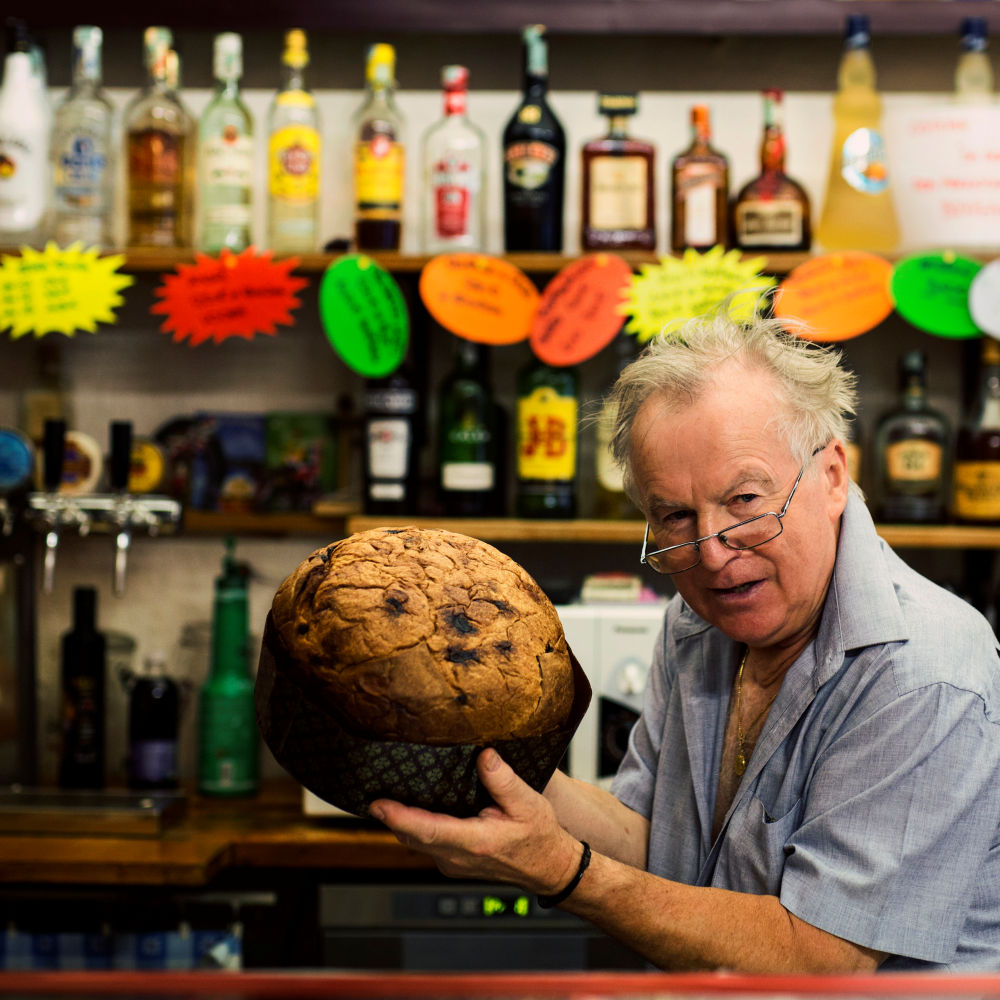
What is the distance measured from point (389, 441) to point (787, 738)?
125cm

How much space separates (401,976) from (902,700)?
2.17 ft

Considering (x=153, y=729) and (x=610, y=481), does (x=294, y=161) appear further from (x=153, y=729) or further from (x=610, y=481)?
(x=153, y=729)

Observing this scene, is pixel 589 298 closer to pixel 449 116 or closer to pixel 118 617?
pixel 449 116

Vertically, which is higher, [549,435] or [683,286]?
[683,286]

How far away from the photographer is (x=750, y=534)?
103cm

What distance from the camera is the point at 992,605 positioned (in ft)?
7.35

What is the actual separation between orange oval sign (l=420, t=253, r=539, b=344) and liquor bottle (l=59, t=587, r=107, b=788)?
920mm

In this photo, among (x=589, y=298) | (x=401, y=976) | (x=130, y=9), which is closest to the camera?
(x=401, y=976)

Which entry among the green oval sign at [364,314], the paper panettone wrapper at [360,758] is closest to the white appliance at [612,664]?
the green oval sign at [364,314]

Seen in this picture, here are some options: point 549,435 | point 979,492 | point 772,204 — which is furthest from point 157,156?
point 979,492

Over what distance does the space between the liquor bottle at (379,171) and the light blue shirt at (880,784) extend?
1.31 meters

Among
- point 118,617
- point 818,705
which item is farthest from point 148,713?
point 818,705

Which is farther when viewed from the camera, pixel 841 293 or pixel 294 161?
pixel 294 161

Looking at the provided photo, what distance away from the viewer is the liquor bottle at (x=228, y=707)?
7.35 feet
